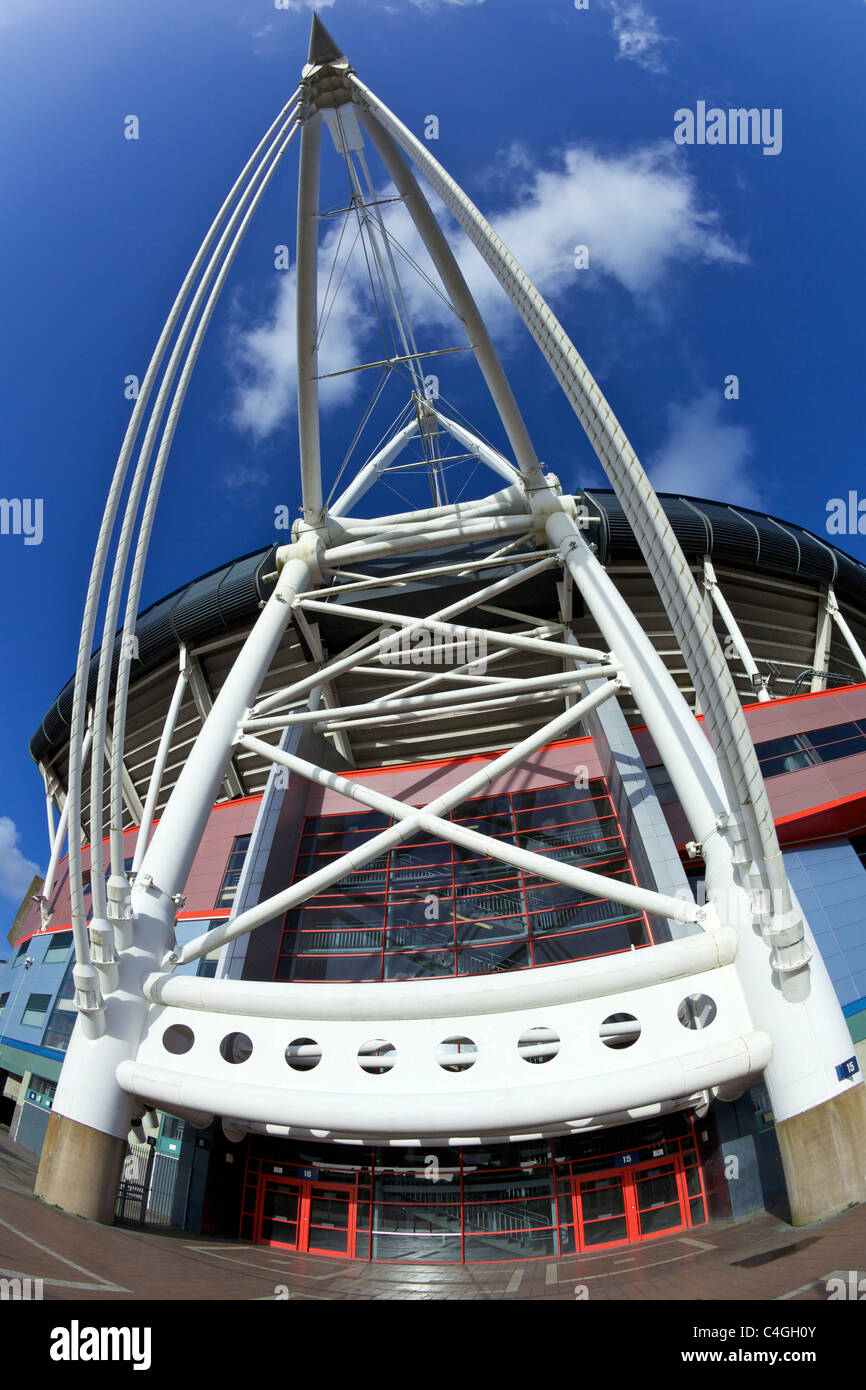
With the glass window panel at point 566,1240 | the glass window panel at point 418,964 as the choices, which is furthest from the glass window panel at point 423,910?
the glass window panel at point 566,1240

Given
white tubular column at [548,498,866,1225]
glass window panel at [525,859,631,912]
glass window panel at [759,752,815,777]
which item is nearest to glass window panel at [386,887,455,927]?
glass window panel at [525,859,631,912]

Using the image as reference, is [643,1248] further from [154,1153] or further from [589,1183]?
[154,1153]

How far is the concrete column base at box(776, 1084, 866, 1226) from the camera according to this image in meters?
6.52

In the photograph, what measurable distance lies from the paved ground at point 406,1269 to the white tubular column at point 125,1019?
42 centimetres

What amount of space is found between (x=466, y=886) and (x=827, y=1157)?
9.53 m

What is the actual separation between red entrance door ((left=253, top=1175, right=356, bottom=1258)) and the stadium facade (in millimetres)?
52

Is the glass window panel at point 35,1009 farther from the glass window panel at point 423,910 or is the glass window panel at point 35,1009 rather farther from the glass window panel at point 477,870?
the glass window panel at point 477,870

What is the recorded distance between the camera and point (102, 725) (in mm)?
7988

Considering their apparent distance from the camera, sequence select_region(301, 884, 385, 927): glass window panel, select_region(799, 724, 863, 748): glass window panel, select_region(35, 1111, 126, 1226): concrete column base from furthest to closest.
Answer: select_region(799, 724, 863, 748): glass window panel, select_region(301, 884, 385, 927): glass window panel, select_region(35, 1111, 126, 1226): concrete column base

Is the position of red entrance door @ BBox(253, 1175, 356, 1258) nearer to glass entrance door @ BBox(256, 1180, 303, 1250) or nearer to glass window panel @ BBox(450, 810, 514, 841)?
glass entrance door @ BBox(256, 1180, 303, 1250)

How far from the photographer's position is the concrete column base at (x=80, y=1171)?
7645 mm

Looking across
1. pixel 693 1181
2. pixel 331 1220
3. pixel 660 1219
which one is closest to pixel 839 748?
Answer: pixel 693 1181
